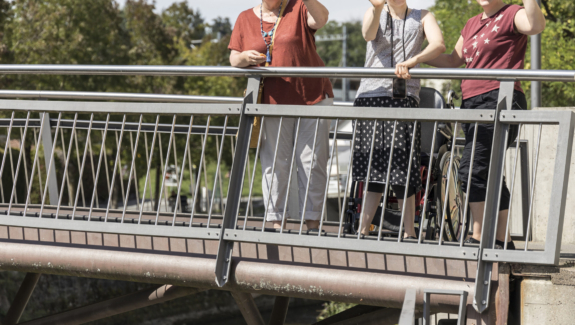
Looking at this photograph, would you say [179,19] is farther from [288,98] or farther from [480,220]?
[480,220]

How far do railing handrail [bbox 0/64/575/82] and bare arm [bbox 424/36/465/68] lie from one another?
2.01 ft

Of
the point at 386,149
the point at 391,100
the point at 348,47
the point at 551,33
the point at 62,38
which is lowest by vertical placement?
the point at 386,149

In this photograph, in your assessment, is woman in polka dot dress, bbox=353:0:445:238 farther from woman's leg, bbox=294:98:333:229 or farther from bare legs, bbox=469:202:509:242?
bare legs, bbox=469:202:509:242

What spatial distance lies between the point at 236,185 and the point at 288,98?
2.60ft

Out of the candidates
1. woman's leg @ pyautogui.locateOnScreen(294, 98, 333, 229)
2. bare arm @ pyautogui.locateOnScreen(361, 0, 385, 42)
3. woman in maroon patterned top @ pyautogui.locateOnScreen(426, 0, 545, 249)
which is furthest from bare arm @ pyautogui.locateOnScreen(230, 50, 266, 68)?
woman in maroon patterned top @ pyautogui.locateOnScreen(426, 0, 545, 249)

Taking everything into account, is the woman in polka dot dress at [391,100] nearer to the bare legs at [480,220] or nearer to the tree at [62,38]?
the bare legs at [480,220]

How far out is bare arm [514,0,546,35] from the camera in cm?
378

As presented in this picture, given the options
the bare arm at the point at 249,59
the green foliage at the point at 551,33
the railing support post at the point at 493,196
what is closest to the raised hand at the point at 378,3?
the bare arm at the point at 249,59

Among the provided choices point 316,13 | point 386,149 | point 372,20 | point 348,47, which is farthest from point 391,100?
point 348,47

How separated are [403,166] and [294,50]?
1.12 metres

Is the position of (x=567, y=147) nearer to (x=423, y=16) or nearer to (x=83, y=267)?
(x=423, y=16)

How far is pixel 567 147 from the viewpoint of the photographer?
340cm

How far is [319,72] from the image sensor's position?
404 cm

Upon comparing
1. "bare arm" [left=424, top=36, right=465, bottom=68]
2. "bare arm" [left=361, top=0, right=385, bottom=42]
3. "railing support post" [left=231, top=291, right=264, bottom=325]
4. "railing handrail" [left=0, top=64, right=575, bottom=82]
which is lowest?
"railing support post" [left=231, top=291, right=264, bottom=325]
